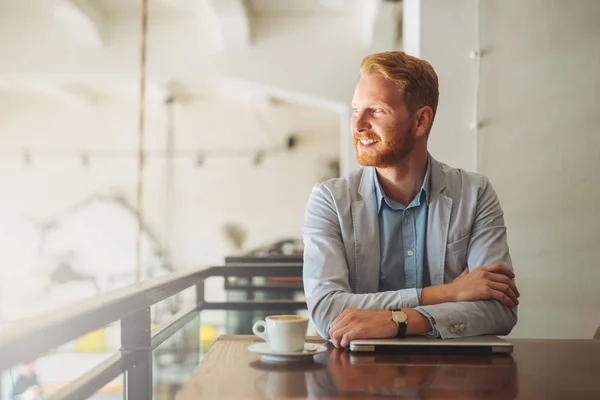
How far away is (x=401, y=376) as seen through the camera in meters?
1.01

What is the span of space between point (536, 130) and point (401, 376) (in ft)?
5.51

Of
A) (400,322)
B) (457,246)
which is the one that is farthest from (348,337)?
(457,246)

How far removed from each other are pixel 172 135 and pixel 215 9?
5.24m

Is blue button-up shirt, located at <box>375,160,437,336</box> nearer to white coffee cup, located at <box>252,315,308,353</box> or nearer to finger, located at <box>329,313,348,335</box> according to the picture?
finger, located at <box>329,313,348,335</box>

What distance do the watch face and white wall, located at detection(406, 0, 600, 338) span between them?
1.19 meters

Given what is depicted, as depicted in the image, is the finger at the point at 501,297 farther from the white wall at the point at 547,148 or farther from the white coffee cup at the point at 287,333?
the white wall at the point at 547,148

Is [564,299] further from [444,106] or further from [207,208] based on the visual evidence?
[207,208]

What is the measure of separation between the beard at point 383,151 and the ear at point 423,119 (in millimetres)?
53

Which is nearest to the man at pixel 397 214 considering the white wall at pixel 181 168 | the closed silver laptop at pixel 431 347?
the closed silver laptop at pixel 431 347

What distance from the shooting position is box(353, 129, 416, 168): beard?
62.4 inches

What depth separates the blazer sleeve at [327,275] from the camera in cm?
145

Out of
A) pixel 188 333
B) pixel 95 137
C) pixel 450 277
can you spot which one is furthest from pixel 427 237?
pixel 95 137

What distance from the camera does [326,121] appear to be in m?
9.67

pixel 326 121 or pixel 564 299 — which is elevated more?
pixel 326 121
